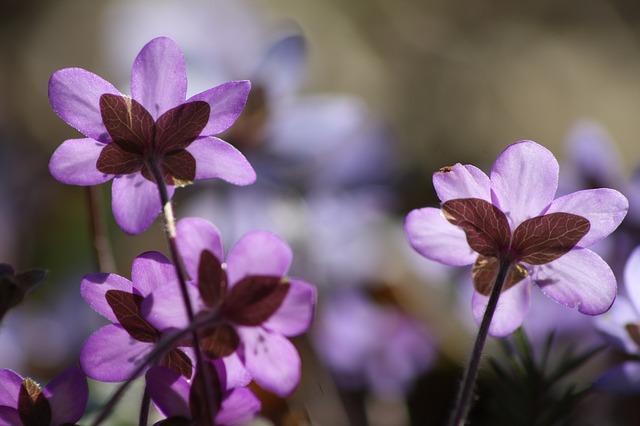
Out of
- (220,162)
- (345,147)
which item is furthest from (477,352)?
(345,147)

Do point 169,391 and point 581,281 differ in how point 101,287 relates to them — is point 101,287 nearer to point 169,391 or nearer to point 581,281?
point 169,391

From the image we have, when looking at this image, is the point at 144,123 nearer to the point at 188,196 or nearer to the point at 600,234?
the point at 600,234

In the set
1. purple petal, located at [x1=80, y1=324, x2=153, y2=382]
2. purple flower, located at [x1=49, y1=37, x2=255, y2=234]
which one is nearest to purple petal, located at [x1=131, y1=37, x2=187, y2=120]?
purple flower, located at [x1=49, y1=37, x2=255, y2=234]

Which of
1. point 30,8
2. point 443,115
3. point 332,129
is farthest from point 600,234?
point 30,8

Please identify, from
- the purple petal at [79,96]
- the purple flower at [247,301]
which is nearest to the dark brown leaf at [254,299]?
the purple flower at [247,301]

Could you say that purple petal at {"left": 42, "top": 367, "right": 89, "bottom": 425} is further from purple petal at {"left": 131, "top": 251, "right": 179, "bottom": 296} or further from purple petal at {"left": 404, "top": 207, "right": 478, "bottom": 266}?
purple petal at {"left": 404, "top": 207, "right": 478, "bottom": 266}

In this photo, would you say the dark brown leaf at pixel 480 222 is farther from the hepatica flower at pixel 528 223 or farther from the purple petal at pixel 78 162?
the purple petal at pixel 78 162
